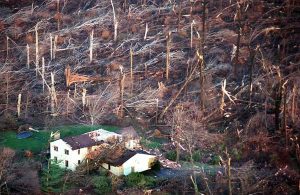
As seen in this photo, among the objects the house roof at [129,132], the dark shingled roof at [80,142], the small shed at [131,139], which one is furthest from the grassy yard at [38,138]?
the dark shingled roof at [80,142]

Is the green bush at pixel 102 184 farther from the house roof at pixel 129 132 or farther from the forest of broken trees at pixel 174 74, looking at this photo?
the forest of broken trees at pixel 174 74

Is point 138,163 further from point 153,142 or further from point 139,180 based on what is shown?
point 153,142

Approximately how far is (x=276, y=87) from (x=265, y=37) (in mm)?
7595

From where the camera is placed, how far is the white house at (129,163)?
19.9 meters

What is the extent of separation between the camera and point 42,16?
37.7m

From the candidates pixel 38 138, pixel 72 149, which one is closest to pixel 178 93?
pixel 38 138

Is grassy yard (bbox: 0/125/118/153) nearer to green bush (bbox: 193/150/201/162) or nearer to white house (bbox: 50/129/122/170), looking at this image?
white house (bbox: 50/129/122/170)

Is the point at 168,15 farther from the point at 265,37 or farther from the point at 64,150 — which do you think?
the point at 64,150

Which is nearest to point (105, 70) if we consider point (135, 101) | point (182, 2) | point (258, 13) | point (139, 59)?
point (139, 59)

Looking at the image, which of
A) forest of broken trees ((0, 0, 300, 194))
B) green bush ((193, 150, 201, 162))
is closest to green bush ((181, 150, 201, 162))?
green bush ((193, 150, 201, 162))

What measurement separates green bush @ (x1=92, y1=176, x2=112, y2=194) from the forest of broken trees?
3647mm

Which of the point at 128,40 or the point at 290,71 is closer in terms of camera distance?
the point at 290,71

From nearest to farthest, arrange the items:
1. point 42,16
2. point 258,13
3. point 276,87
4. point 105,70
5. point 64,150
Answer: point 64,150
point 276,87
point 105,70
point 258,13
point 42,16

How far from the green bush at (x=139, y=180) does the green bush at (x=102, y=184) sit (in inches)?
33.0
